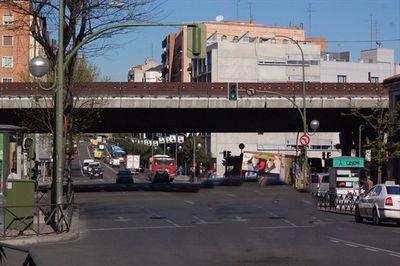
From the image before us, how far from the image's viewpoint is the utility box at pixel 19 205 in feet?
68.8

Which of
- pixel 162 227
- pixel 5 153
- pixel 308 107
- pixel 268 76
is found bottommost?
pixel 162 227

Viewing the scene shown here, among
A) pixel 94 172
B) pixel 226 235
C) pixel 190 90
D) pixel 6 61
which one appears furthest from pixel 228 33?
pixel 226 235

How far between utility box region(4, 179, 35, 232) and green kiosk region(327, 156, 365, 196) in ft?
77.6

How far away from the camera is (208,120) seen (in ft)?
215

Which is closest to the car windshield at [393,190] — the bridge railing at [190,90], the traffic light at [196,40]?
the traffic light at [196,40]

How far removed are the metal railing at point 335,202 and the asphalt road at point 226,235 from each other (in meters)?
2.54

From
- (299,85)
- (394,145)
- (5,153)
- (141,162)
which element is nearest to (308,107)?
(299,85)

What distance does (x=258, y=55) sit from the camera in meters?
120

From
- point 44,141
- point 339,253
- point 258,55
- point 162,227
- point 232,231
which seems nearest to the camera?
point 339,253

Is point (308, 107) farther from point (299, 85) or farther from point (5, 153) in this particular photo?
point (5, 153)

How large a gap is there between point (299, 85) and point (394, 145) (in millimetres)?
15622

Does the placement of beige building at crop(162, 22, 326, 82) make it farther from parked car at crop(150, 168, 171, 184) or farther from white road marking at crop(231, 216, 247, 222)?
white road marking at crop(231, 216, 247, 222)

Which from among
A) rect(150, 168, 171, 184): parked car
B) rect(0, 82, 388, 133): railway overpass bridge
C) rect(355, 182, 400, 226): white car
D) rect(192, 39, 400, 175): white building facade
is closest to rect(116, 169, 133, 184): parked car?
rect(150, 168, 171, 184): parked car

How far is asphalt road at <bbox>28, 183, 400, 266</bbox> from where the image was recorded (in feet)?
52.8
